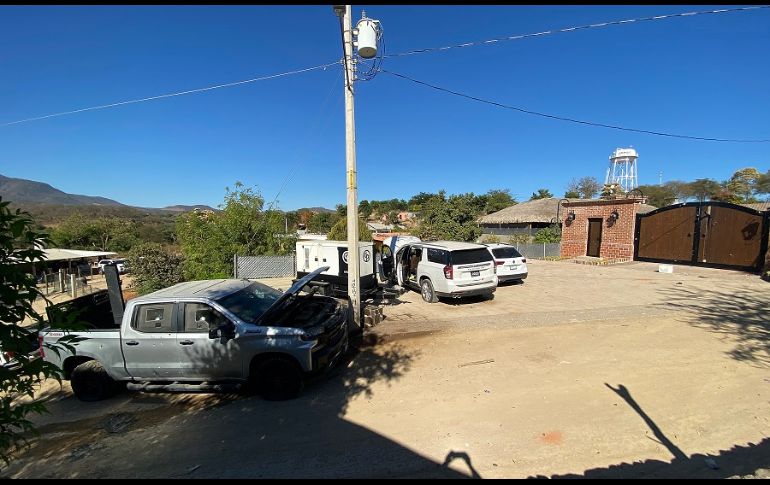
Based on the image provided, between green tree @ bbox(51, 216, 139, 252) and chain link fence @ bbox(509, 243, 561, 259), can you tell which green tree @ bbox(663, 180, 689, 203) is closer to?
chain link fence @ bbox(509, 243, 561, 259)

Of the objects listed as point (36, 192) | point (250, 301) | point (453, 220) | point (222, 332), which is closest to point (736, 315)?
point (250, 301)

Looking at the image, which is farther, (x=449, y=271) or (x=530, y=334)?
A: (x=449, y=271)

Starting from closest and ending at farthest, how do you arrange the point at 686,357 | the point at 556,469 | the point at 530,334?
the point at 556,469, the point at 686,357, the point at 530,334

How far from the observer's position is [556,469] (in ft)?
10.8

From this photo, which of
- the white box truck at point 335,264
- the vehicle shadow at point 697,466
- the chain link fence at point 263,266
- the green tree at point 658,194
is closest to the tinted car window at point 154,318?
the vehicle shadow at point 697,466

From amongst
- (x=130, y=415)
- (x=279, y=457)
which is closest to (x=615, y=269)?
(x=279, y=457)

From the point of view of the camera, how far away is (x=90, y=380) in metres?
5.26

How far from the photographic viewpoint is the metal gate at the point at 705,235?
14.3m

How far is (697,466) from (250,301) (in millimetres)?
5731

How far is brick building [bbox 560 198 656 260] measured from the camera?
60.5 ft

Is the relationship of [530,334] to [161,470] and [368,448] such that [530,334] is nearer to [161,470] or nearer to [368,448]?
[368,448]

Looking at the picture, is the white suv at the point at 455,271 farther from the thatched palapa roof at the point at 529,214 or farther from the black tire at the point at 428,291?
the thatched palapa roof at the point at 529,214

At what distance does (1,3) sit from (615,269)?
19623 millimetres

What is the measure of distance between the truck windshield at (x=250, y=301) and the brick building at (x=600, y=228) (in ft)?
63.1
